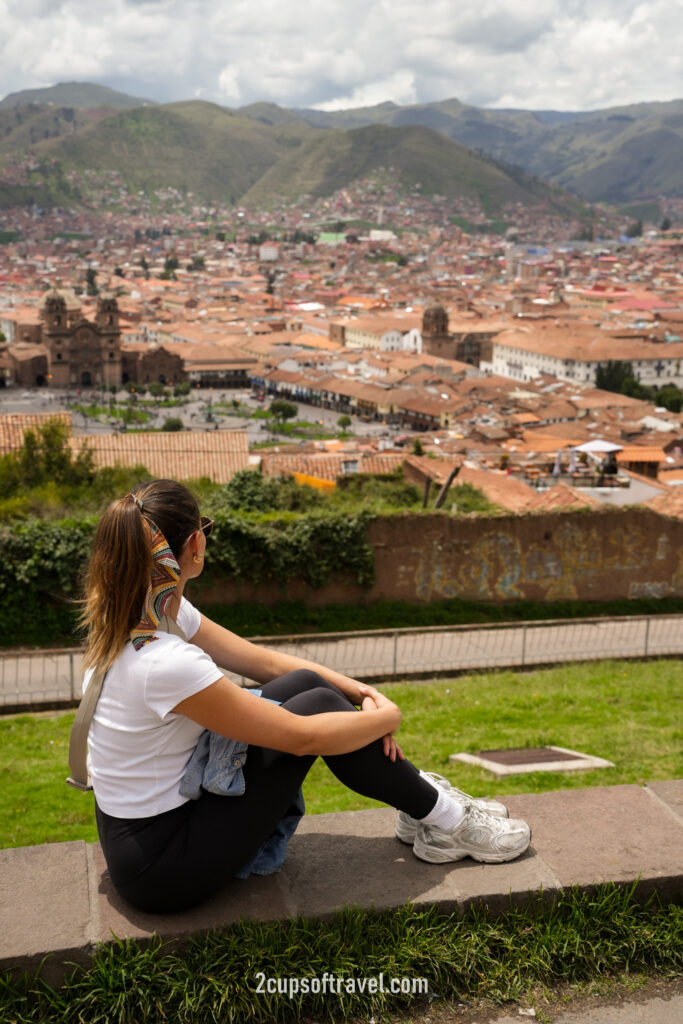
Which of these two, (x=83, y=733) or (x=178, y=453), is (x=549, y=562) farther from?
(x=83, y=733)

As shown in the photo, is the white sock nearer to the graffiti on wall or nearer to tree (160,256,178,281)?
the graffiti on wall

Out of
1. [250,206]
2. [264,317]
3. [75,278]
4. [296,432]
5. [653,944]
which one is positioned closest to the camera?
[653,944]

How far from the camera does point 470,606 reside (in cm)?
1012

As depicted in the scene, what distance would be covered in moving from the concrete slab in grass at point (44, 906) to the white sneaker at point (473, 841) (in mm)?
715

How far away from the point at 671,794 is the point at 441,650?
6.10m

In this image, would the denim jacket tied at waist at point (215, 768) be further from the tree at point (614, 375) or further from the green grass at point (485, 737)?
the tree at point (614, 375)

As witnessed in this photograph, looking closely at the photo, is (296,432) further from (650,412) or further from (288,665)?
(288,665)

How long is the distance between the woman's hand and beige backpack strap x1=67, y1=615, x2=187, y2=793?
0.41 meters

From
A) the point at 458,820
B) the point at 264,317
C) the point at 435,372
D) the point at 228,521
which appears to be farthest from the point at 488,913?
the point at 264,317

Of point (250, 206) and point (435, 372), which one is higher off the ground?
point (250, 206)

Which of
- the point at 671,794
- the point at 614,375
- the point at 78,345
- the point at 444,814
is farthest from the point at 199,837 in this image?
the point at 78,345

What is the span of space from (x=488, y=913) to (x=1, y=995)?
3.13 feet

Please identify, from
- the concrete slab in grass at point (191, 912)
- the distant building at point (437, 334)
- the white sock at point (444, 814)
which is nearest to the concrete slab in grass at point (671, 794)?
the white sock at point (444, 814)

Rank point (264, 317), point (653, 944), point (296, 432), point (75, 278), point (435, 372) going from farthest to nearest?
point (75, 278), point (264, 317), point (435, 372), point (296, 432), point (653, 944)
